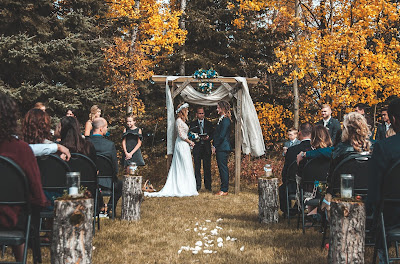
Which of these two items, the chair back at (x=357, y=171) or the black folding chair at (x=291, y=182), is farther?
the black folding chair at (x=291, y=182)

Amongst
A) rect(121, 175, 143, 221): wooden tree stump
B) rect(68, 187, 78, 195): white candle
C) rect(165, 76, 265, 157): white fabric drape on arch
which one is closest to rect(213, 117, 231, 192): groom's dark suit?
rect(165, 76, 265, 157): white fabric drape on arch

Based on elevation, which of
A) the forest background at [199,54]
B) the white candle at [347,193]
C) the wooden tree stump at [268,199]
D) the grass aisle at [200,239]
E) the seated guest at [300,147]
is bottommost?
the grass aisle at [200,239]

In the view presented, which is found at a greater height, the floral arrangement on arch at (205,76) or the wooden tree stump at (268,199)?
the floral arrangement on arch at (205,76)

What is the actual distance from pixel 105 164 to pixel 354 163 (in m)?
3.57

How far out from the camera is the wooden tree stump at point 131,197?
6.75m

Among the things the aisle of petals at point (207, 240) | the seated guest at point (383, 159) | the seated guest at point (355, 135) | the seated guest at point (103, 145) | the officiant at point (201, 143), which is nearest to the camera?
the seated guest at point (383, 159)

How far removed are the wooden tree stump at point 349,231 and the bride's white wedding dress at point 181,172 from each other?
7.24m

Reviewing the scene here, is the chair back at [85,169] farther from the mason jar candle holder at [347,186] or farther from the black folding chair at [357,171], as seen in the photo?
the mason jar candle holder at [347,186]

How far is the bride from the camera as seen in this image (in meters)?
10.7

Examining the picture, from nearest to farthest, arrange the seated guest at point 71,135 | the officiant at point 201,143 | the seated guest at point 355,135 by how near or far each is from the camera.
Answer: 1. the seated guest at point 355,135
2. the seated guest at point 71,135
3. the officiant at point 201,143

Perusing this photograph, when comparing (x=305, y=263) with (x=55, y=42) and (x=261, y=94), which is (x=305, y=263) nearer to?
(x=55, y=42)

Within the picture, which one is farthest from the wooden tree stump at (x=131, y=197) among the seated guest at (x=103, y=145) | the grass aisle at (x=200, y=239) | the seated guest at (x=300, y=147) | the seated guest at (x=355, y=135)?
the seated guest at (x=355, y=135)

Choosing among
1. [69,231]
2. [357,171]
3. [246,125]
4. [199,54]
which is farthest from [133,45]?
[69,231]

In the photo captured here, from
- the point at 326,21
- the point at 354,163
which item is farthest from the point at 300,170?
the point at 326,21
